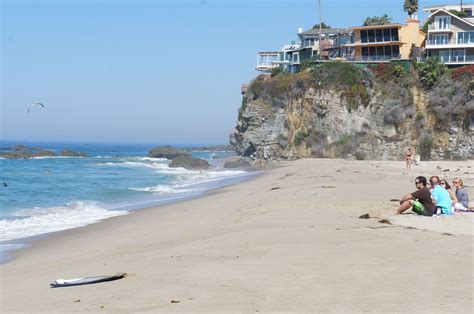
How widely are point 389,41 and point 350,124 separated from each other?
9.96m

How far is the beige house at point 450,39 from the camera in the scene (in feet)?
171

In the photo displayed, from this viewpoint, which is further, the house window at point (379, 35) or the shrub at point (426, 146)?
the house window at point (379, 35)

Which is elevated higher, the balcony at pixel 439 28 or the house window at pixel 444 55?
the balcony at pixel 439 28

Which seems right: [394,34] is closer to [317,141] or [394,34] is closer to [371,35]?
[371,35]

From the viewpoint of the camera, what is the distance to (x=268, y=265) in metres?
8.55

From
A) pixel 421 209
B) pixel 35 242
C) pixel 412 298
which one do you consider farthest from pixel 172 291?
pixel 35 242

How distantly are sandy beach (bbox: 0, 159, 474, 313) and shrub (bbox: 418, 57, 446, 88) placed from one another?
34.6 meters

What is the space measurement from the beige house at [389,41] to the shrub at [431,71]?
4.18m

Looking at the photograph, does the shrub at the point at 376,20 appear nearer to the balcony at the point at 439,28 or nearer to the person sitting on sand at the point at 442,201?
the balcony at the point at 439,28

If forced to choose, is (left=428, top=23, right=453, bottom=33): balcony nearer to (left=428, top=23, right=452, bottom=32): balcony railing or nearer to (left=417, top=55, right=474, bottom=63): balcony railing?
(left=428, top=23, right=452, bottom=32): balcony railing

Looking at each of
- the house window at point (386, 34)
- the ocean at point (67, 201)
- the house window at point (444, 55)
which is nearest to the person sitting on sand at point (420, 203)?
the ocean at point (67, 201)

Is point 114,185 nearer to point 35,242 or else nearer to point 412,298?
point 35,242

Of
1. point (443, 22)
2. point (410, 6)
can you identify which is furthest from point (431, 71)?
point (410, 6)

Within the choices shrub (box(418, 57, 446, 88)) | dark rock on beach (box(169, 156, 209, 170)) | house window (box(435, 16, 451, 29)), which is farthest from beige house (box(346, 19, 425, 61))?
dark rock on beach (box(169, 156, 209, 170))
